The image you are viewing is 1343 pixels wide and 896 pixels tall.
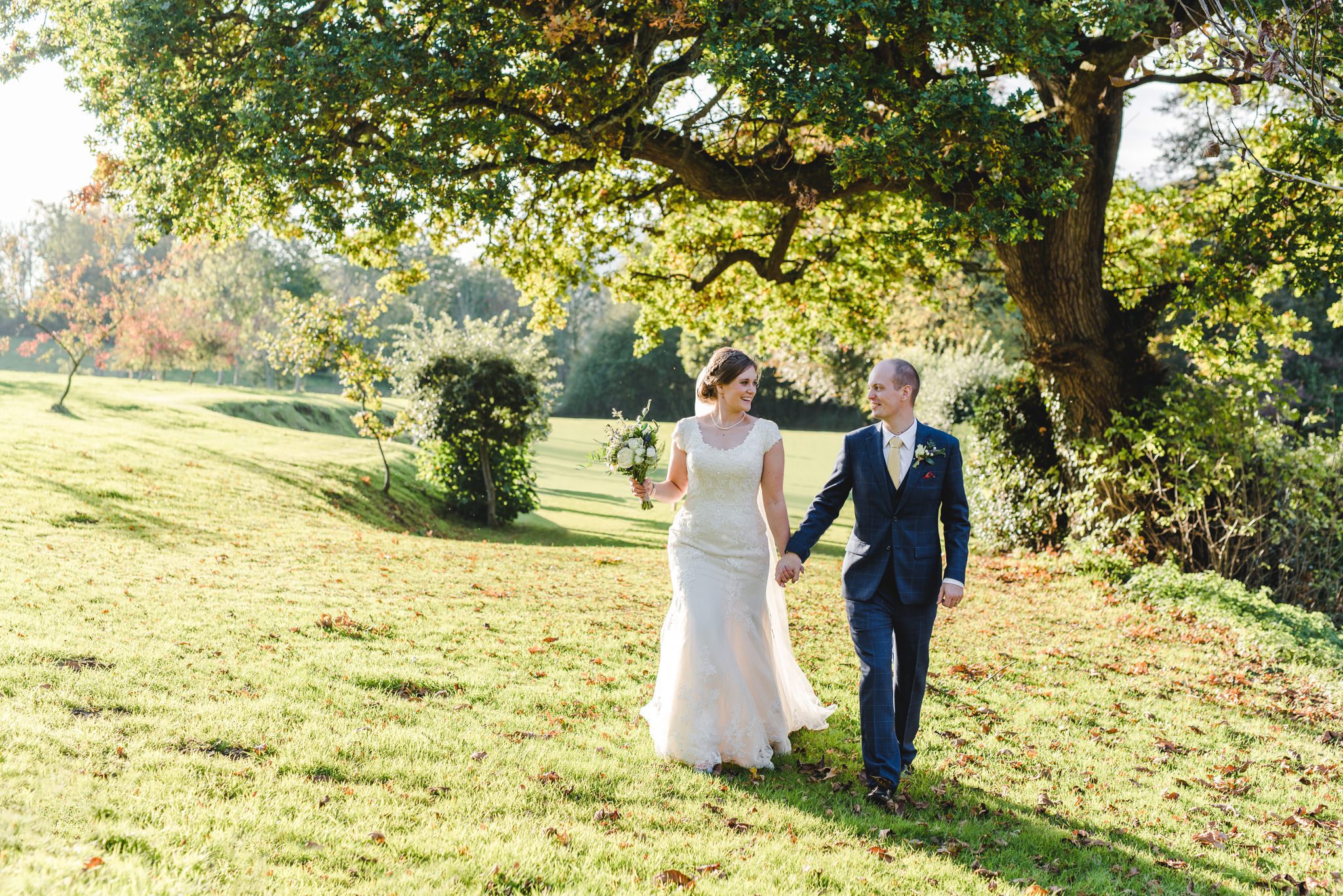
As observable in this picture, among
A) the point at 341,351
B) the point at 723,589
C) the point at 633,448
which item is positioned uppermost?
the point at 341,351

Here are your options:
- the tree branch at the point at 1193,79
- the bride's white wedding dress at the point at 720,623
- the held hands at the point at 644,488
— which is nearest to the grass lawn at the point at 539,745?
the bride's white wedding dress at the point at 720,623

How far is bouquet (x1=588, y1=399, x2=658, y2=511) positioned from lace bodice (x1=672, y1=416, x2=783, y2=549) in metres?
0.45

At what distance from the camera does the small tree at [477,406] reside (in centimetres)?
2080

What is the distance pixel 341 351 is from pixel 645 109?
11365mm

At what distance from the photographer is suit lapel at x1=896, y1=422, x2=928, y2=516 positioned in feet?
17.0

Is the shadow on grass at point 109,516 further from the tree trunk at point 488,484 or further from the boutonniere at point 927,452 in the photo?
the boutonniere at point 927,452

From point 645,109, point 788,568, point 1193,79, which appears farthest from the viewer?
point 645,109

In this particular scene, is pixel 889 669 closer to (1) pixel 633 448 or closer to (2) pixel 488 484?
(1) pixel 633 448

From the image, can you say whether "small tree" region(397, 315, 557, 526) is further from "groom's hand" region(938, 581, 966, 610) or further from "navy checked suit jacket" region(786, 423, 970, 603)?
"groom's hand" region(938, 581, 966, 610)

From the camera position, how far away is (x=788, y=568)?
17.8ft

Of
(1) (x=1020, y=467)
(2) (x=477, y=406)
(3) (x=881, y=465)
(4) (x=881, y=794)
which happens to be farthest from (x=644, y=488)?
(2) (x=477, y=406)

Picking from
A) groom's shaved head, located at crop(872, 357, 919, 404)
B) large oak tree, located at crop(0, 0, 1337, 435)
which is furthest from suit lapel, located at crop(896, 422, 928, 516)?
large oak tree, located at crop(0, 0, 1337, 435)

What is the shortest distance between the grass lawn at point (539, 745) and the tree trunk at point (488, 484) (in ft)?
28.2

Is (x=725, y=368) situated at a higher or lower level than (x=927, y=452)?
higher
